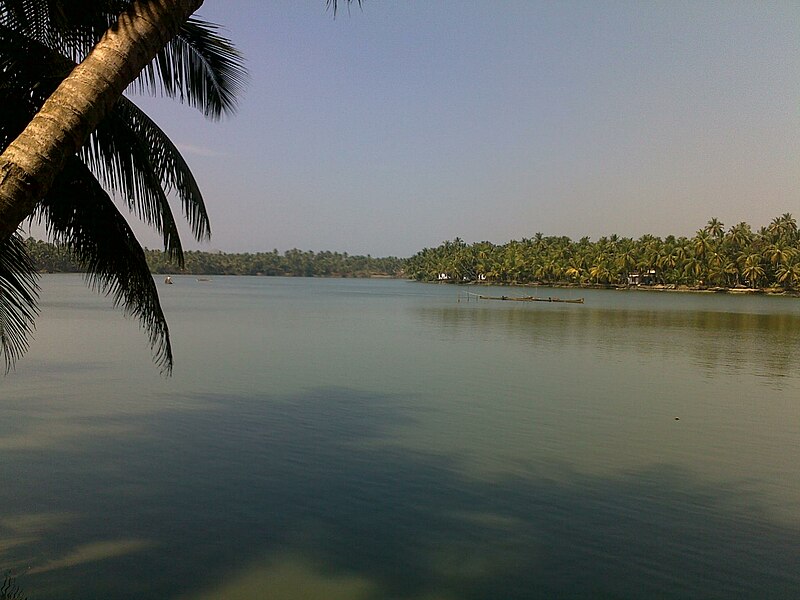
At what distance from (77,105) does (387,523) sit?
514cm

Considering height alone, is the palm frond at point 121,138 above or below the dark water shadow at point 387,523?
above

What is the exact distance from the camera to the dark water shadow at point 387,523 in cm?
609

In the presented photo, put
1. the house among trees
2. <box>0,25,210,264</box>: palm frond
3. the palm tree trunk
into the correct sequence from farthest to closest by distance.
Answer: the house among trees < <box>0,25,210,264</box>: palm frond < the palm tree trunk


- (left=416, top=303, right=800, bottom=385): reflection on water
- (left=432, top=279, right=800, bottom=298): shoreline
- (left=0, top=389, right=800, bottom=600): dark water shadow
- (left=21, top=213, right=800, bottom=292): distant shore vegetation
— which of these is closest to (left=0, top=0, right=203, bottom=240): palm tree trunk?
(left=0, top=389, right=800, bottom=600): dark water shadow

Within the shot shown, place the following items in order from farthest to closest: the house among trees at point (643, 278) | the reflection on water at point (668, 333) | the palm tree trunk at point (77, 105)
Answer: the house among trees at point (643, 278), the reflection on water at point (668, 333), the palm tree trunk at point (77, 105)

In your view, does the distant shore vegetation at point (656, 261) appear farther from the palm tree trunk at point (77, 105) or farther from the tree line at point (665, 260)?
the palm tree trunk at point (77, 105)

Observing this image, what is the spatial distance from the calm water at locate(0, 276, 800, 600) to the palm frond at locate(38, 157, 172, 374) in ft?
7.22

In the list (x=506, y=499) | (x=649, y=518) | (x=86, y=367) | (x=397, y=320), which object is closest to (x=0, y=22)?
(x=506, y=499)

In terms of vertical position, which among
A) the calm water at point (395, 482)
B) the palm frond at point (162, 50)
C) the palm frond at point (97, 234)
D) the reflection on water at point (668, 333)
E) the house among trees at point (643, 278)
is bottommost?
the reflection on water at point (668, 333)

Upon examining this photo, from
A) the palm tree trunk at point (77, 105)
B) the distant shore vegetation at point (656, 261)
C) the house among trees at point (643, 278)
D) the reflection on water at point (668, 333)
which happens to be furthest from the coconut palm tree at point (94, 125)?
the house among trees at point (643, 278)

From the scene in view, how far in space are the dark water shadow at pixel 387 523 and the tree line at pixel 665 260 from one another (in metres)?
93.1

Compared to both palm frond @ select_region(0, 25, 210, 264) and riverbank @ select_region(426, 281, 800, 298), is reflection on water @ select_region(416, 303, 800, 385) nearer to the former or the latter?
palm frond @ select_region(0, 25, 210, 264)

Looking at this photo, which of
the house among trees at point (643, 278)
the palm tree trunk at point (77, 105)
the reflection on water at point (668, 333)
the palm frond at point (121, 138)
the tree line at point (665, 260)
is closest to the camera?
the palm tree trunk at point (77, 105)

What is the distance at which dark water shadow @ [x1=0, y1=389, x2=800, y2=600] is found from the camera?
609 cm
